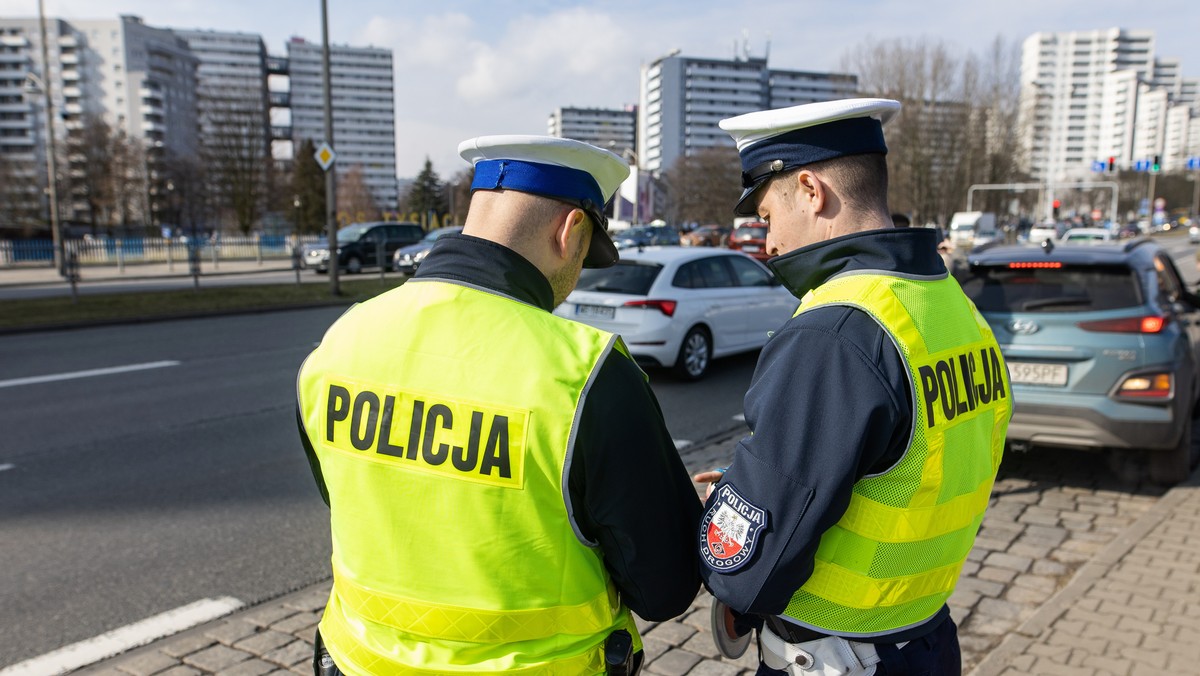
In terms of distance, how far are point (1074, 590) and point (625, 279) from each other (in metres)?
6.41

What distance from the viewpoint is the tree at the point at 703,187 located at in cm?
7975

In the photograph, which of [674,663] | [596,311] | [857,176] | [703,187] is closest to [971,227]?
[703,187]

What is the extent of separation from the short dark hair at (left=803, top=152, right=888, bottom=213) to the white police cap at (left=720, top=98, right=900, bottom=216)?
0.05 ft

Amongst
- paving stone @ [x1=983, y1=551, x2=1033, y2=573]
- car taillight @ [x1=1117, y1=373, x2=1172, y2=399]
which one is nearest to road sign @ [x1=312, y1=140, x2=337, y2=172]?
car taillight @ [x1=1117, y1=373, x2=1172, y2=399]

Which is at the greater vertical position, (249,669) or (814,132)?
(814,132)

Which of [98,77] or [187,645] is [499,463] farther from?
[98,77]

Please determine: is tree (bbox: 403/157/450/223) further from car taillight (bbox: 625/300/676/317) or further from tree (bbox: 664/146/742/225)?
car taillight (bbox: 625/300/676/317)

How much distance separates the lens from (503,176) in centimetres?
161

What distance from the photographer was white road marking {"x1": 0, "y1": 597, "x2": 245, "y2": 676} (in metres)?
3.40

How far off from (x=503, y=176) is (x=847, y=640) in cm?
116

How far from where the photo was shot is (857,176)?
174cm

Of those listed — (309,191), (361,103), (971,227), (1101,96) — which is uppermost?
(1101,96)

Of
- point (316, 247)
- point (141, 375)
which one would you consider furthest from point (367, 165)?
point (141, 375)

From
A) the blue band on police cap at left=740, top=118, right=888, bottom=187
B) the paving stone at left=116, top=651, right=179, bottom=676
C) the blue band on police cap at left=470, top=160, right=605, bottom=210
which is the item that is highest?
the blue band on police cap at left=740, top=118, right=888, bottom=187
